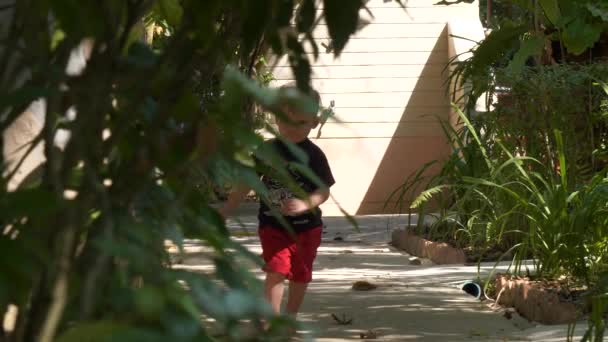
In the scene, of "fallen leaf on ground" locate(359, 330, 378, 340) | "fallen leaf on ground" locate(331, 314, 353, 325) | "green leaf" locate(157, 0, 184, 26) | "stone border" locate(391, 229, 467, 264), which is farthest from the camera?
"stone border" locate(391, 229, 467, 264)

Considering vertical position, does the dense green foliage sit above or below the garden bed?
above

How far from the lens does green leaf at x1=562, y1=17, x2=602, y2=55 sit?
5.16 metres

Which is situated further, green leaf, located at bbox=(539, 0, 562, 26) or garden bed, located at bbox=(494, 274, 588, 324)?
garden bed, located at bbox=(494, 274, 588, 324)

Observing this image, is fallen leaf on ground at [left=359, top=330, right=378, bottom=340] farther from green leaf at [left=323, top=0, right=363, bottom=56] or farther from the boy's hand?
green leaf at [left=323, top=0, right=363, bottom=56]

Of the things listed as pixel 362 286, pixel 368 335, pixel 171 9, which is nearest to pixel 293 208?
pixel 368 335

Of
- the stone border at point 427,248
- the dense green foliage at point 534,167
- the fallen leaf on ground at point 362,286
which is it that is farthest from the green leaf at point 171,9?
the stone border at point 427,248

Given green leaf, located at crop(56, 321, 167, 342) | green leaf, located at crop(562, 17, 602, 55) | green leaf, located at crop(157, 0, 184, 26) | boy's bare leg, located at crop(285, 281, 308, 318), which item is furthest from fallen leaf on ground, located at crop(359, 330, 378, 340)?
green leaf, located at crop(56, 321, 167, 342)

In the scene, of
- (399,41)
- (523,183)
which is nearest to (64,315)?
(523,183)

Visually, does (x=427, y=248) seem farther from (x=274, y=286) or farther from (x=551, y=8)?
(x=551, y=8)

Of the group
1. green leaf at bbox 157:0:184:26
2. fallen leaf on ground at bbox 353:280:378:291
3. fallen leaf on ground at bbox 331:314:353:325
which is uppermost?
green leaf at bbox 157:0:184:26

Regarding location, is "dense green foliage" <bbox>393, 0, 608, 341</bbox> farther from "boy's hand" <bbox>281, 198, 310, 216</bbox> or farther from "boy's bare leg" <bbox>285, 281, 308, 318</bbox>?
"boy's bare leg" <bbox>285, 281, 308, 318</bbox>

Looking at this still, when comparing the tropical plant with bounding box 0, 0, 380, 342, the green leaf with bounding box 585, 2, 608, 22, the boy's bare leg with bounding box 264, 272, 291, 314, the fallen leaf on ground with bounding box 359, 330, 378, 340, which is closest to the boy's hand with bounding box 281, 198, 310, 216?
the boy's bare leg with bounding box 264, 272, 291, 314

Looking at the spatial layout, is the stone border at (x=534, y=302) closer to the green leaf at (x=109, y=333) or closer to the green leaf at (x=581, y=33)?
the green leaf at (x=581, y=33)

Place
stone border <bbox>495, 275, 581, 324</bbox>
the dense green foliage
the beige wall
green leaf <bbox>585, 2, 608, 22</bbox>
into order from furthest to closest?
the beige wall, the dense green foliage, stone border <bbox>495, 275, 581, 324</bbox>, green leaf <bbox>585, 2, 608, 22</bbox>
